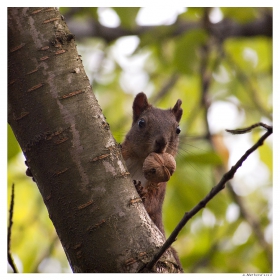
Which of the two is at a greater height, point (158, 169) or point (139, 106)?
point (139, 106)

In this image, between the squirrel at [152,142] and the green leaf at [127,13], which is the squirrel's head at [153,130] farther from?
the green leaf at [127,13]

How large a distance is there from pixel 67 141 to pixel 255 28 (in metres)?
3.12

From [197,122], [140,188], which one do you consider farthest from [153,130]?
[197,122]

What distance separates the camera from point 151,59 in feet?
16.3

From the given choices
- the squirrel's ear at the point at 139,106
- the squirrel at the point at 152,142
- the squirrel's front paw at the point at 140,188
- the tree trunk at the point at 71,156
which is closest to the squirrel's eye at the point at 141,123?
the squirrel at the point at 152,142

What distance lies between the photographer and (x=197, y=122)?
183 inches

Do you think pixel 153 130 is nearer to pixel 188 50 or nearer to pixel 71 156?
Answer: pixel 188 50

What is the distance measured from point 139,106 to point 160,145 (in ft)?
2.01

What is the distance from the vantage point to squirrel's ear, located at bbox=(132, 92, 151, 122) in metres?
2.93

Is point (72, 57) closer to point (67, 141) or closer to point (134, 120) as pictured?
point (67, 141)

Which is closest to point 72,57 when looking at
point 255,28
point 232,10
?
point 232,10

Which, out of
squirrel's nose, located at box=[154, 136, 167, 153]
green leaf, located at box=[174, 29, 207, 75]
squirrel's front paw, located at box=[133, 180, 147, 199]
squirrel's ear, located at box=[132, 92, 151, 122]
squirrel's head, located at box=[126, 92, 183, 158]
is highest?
green leaf, located at box=[174, 29, 207, 75]

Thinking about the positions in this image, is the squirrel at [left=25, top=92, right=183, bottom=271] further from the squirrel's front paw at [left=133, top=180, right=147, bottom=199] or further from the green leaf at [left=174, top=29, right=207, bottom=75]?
the green leaf at [left=174, top=29, right=207, bottom=75]

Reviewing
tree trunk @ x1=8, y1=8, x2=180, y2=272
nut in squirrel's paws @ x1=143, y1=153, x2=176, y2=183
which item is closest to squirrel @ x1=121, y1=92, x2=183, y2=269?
nut in squirrel's paws @ x1=143, y1=153, x2=176, y2=183
